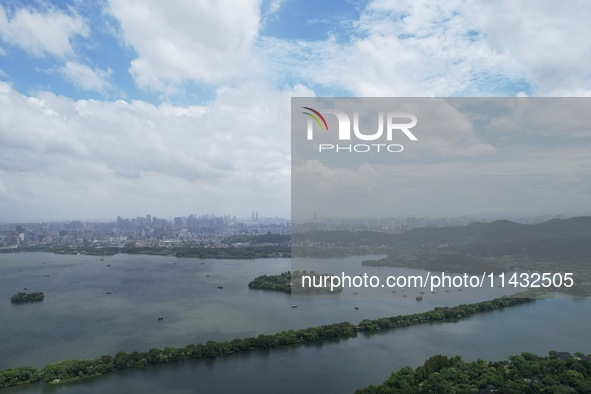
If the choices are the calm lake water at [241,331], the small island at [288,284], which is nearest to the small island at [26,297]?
the calm lake water at [241,331]

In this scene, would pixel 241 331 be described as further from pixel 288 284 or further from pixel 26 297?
pixel 26 297

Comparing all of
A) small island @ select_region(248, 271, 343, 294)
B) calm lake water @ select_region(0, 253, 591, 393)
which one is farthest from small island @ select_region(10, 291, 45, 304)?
small island @ select_region(248, 271, 343, 294)

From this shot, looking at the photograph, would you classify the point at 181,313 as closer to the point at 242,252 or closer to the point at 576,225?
the point at 576,225

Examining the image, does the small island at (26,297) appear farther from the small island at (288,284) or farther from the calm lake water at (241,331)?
the small island at (288,284)

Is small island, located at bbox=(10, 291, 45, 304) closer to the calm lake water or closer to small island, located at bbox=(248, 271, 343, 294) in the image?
the calm lake water

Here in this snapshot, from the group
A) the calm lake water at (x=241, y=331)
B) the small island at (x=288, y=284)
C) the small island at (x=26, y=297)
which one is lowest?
the calm lake water at (x=241, y=331)

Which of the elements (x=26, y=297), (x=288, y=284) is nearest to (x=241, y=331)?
(x=288, y=284)
